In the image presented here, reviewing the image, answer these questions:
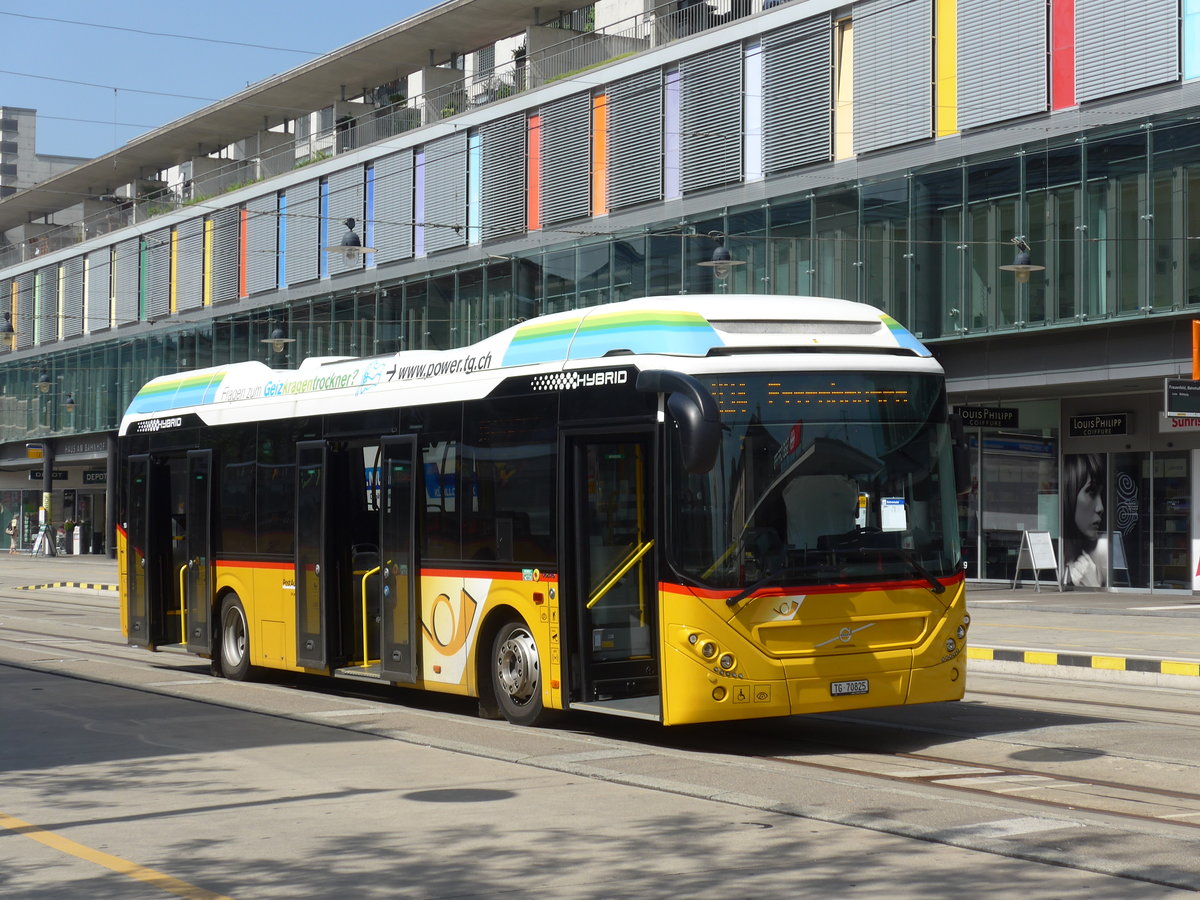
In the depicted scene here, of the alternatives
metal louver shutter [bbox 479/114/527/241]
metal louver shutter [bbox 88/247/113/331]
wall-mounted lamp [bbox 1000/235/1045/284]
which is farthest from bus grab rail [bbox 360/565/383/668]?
metal louver shutter [bbox 88/247/113/331]

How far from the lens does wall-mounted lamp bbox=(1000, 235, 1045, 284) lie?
2745 cm

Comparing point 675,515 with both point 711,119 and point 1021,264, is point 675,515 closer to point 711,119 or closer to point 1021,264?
point 1021,264

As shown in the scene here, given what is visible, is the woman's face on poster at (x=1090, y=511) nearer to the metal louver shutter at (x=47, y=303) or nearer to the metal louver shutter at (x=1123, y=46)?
the metal louver shutter at (x=1123, y=46)

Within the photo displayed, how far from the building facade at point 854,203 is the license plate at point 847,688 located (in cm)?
1538

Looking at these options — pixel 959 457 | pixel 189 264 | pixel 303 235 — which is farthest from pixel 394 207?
pixel 959 457

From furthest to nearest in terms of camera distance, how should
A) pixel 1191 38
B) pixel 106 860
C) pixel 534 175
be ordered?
pixel 534 175, pixel 1191 38, pixel 106 860

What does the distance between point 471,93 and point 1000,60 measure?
1809 centimetres

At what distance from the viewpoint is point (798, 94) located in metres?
33.4

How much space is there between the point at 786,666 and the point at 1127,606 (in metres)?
17.7

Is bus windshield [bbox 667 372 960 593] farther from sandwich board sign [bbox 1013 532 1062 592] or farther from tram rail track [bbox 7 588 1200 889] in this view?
sandwich board sign [bbox 1013 532 1062 592]

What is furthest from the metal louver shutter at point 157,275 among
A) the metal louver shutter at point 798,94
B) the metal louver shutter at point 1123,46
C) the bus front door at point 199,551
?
the bus front door at point 199,551

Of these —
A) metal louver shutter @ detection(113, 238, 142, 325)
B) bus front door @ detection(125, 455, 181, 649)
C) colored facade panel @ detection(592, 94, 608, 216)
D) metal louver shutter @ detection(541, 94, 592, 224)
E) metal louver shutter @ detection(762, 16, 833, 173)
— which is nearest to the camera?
bus front door @ detection(125, 455, 181, 649)

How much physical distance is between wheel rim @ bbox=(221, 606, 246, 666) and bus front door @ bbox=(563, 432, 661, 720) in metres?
6.13

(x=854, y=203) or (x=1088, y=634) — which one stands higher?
(x=854, y=203)
